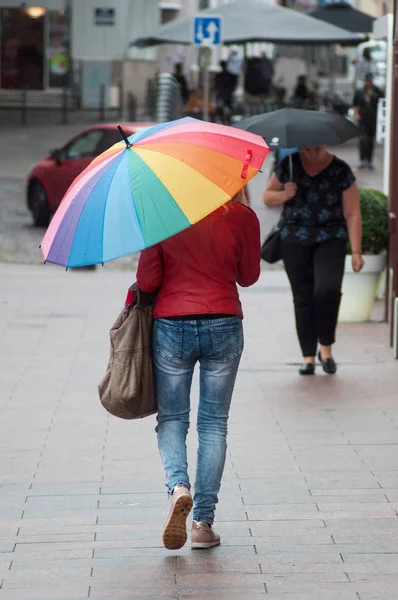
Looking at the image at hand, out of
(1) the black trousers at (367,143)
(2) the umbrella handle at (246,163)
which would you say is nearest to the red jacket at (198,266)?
(2) the umbrella handle at (246,163)

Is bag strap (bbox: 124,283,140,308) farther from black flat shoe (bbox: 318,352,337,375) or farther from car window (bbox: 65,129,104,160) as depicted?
car window (bbox: 65,129,104,160)

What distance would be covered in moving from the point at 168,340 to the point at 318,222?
3.64 m

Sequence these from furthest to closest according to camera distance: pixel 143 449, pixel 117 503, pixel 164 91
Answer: pixel 164 91, pixel 143 449, pixel 117 503

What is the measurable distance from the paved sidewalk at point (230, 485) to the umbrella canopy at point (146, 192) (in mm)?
1201

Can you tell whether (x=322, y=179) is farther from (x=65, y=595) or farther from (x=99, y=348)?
(x=65, y=595)

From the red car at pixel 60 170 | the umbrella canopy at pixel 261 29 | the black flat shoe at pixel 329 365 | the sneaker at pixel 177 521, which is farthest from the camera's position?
the umbrella canopy at pixel 261 29

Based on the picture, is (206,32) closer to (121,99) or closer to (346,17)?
(346,17)

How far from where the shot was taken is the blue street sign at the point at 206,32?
2183 cm

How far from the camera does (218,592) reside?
4.64 meters

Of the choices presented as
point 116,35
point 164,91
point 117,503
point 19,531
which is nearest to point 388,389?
point 117,503

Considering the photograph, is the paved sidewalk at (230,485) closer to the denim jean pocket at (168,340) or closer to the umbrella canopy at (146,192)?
the denim jean pocket at (168,340)

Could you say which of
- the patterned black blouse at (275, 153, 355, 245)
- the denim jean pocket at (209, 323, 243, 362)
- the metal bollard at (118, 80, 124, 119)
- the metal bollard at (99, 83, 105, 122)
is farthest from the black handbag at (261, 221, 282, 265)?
the metal bollard at (118, 80, 124, 119)

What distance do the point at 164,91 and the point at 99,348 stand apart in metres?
17.1

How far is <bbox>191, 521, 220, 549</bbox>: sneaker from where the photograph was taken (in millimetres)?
5105
